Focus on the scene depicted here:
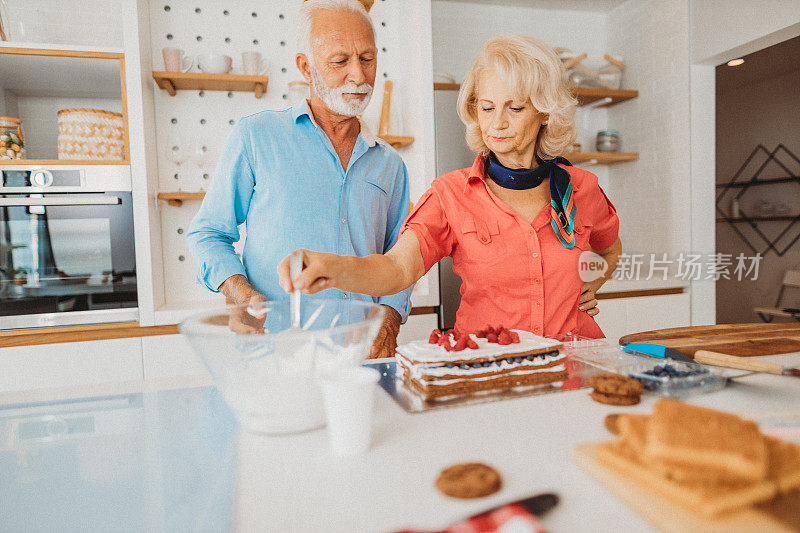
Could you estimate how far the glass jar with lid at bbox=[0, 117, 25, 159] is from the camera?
7.58 ft

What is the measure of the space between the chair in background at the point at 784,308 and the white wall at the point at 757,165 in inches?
2.8

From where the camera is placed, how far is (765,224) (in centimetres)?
527

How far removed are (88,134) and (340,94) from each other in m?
1.43

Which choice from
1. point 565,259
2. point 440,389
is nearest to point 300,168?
point 565,259

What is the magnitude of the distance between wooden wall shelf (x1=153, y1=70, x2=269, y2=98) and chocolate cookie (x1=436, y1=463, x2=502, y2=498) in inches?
97.2

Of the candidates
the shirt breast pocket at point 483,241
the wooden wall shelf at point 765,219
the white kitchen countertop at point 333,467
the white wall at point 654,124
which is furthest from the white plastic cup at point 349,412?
the wooden wall shelf at point 765,219

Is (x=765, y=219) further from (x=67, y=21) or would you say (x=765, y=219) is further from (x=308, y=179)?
(x=67, y=21)

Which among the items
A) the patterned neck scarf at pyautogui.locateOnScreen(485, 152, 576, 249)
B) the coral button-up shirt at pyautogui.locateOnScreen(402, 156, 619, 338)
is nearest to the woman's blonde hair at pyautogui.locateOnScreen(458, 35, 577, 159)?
the patterned neck scarf at pyautogui.locateOnScreen(485, 152, 576, 249)

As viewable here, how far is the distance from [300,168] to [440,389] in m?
1.04

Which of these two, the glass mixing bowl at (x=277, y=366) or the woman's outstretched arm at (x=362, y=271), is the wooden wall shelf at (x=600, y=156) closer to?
the woman's outstretched arm at (x=362, y=271)

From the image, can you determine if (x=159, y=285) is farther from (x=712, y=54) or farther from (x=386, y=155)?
(x=712, y=54)

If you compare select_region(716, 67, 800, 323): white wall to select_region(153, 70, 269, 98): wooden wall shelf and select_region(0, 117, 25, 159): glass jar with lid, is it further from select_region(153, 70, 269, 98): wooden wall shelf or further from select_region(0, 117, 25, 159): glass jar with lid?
select_region(0, 117, 25, 159): glass jar with lid

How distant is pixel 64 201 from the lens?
2350 mm

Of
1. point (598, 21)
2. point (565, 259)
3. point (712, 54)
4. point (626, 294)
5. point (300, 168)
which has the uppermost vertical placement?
point (598, 21)
